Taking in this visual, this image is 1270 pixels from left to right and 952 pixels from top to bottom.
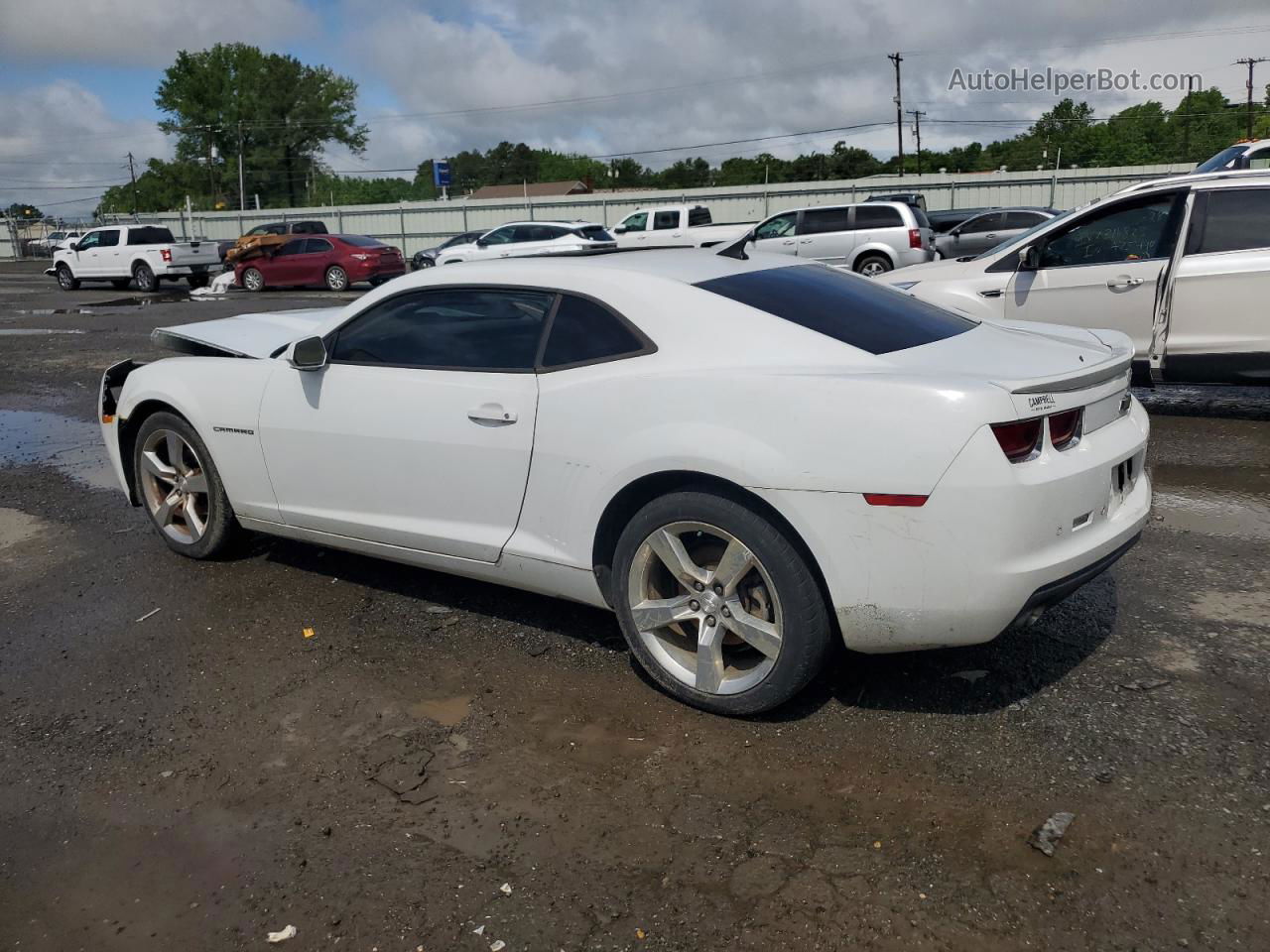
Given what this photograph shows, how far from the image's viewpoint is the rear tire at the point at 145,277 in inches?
1106

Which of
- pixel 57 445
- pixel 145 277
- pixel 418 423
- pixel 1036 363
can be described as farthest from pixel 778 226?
pixel 1036 363

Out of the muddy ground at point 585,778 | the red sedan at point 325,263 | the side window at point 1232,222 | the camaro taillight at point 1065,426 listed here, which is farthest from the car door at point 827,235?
the camaro taillight at point 1065,426

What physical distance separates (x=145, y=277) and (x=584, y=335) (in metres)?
28.2

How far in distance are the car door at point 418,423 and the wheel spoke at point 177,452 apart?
2.45 ft

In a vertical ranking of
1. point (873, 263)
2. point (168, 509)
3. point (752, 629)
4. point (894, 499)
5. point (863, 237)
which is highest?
point (863, 237)

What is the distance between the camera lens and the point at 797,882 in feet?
8.71

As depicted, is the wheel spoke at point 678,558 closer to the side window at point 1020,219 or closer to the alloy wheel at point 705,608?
the alloy wheel at point 705,608

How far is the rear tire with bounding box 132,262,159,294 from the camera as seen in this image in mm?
28094

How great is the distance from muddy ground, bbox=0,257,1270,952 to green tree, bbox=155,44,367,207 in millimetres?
92707

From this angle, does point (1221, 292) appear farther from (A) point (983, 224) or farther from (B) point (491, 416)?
(A) point (983, 224)

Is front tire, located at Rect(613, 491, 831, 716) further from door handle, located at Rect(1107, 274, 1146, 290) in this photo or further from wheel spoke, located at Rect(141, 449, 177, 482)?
door handle, located at Rect(1107, 274, 1146, 290)

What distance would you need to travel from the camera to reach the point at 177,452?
5.11m

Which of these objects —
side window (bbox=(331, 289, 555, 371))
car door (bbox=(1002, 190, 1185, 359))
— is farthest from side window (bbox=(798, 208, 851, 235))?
side window (bbox=(331, 289, 555, 371))

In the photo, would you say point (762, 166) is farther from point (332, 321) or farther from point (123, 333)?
point (332, 321)
